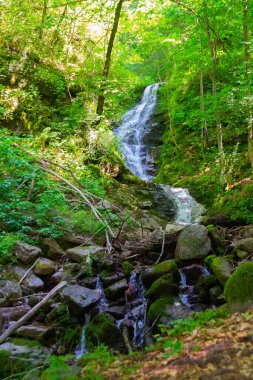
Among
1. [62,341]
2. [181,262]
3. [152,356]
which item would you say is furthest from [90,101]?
[152,356]

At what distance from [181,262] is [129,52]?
1145 cm

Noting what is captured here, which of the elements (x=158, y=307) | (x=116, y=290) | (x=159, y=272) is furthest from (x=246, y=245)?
(x=116, y=290)

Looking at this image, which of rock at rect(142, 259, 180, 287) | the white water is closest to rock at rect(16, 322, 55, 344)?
rock at rect(142, 259, 180, 287)

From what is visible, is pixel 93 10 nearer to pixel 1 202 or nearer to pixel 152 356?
pixel 1 202

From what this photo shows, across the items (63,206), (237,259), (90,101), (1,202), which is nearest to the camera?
(237,259)

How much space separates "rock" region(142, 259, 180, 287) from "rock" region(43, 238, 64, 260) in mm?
1974

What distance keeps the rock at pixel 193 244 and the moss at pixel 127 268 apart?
102 centimetres

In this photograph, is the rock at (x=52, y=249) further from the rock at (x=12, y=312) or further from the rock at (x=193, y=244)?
the rock at (x=193, y=244)

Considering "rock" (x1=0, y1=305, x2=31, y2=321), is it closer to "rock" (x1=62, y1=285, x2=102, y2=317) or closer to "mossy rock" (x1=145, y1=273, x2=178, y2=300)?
"rock" (x1=62, y1=285, x2=102, y2=317)

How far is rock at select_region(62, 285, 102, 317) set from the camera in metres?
5.19

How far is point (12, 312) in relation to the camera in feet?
16.1

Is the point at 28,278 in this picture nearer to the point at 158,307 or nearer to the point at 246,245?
the point at 158,307

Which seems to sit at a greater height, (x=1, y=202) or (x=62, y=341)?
(x=1, y=202)

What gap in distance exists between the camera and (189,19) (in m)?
11.6
